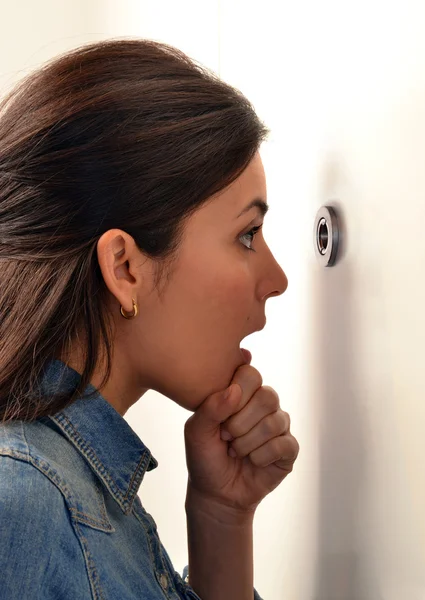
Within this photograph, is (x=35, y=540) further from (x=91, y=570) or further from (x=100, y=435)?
(x=100, y=435)

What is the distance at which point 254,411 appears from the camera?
0.94 m

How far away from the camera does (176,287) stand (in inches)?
32.1

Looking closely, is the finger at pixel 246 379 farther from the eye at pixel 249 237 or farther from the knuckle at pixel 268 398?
the eye at pixel 249 237

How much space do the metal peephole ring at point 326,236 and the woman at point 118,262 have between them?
0.06m

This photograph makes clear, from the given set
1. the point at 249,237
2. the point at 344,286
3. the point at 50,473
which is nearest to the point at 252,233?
the point at 249,237

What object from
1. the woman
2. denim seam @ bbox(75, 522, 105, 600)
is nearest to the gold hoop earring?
the woman

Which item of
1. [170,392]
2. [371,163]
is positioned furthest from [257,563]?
[371,163]

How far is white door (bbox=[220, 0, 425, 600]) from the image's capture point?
0.72 meters

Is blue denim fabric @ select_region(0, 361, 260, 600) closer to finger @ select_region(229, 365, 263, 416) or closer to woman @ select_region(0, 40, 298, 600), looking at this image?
woman @ select_region(0, 40, 298, 600)

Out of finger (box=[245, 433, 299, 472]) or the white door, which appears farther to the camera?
finger (box=[245, 433, 299, 472])

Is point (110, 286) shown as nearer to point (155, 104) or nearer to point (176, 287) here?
point (176, 287)

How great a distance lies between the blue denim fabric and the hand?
104 mm

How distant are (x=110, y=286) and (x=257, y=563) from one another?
552mm

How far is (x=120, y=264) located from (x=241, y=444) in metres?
0.30
